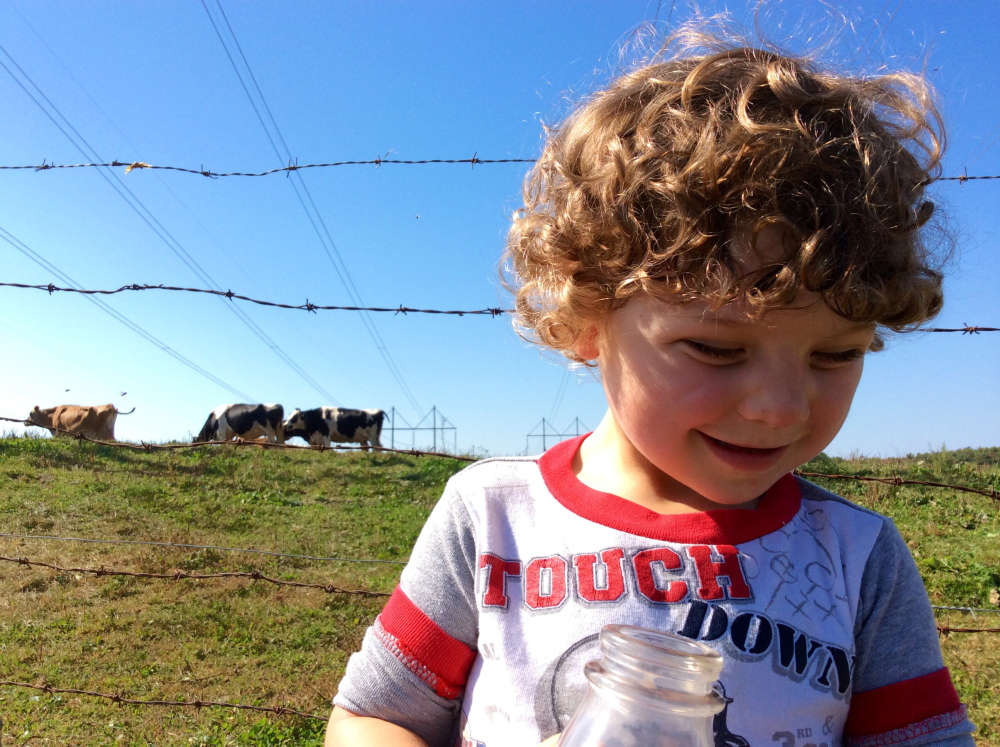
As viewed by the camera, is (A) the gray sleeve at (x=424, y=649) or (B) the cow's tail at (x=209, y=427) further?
(B) the cow's tail at (x=209, y=427)

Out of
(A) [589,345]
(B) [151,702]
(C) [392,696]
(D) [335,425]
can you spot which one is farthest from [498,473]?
(D) [335,425]

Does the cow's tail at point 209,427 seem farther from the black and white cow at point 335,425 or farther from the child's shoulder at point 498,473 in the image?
the child's shoulder at point 498,473

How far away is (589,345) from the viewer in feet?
4.05

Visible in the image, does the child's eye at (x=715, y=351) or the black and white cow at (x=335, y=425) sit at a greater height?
the black and white cow at (x=335, y=425)

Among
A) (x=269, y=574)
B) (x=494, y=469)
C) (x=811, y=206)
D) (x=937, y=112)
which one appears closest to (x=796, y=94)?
(x=811, y=206)

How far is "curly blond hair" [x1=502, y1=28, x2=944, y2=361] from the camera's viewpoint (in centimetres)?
94

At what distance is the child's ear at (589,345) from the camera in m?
1.20

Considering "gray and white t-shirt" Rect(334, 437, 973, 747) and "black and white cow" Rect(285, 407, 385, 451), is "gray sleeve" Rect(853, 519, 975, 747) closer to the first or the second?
"gray and white t-shirt" Rect(334, 437, 973, 747)

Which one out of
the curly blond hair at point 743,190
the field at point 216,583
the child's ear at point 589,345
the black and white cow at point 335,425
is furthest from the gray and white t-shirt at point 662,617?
the black and white cow at point 335,425

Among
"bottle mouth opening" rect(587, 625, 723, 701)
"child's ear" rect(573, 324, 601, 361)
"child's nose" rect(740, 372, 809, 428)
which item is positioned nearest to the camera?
"bottle mouth opening" rect(587, 625, 723, 701)

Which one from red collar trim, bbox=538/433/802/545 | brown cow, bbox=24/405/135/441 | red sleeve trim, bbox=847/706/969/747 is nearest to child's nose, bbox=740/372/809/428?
red collar trim, bbox=538/433/802/545

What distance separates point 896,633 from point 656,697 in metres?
0.66

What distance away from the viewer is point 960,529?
411 centimetres

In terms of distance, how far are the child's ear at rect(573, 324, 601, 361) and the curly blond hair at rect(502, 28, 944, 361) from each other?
0.01m
